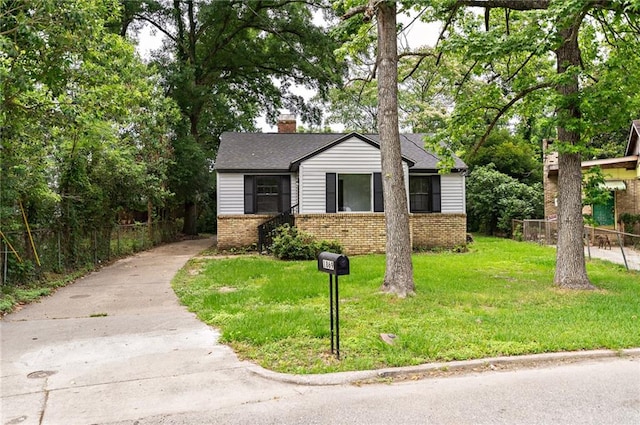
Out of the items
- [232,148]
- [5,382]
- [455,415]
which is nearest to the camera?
[455,415]

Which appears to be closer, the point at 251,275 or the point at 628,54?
the point at 628,54

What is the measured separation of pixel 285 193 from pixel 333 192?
235cm

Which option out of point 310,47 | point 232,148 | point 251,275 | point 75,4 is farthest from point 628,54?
point 310,47

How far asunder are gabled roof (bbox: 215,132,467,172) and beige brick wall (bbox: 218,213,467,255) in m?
2.00

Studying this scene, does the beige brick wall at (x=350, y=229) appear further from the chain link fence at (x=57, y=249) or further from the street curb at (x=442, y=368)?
the street curb at (x=442, y=368)

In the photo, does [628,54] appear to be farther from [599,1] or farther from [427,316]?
[427,316]

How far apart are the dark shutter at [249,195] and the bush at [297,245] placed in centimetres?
249

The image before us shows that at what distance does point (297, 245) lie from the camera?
14.1 metres

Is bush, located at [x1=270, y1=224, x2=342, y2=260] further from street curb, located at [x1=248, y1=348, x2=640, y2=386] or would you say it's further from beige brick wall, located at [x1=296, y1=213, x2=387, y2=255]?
street curb, located at [x1=248, y1=348, x2=640, y2=386]

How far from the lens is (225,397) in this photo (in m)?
4.02

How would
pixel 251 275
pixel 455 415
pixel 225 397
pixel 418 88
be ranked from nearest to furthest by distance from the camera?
pixel 455 415, pixel 225 397, pixel 251 275, pixel 418 88

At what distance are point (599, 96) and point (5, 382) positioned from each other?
981 centimetres

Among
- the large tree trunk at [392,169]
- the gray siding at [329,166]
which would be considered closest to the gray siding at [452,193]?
the gray siding at [329,166]

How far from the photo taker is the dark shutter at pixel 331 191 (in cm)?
1577
